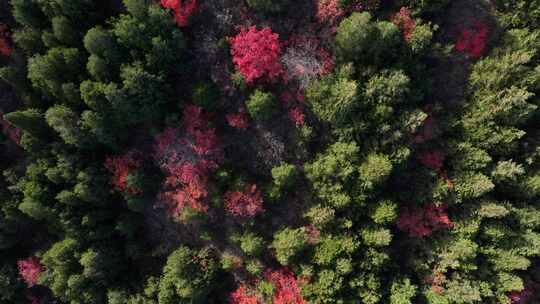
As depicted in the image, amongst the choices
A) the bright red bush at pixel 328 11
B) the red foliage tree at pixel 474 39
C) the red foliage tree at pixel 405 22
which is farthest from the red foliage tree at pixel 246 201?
the red foliage tree at pixel 474 39

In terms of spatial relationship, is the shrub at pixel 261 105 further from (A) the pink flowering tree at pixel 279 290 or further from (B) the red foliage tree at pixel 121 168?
(A) the pink flowering tree at pixel 279 290

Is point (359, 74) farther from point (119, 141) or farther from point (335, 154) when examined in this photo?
point (119, 141)

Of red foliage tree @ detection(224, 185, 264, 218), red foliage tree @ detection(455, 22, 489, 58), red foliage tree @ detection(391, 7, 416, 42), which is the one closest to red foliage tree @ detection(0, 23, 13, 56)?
red foliage tree @ detection(224, 185, 264, 218)

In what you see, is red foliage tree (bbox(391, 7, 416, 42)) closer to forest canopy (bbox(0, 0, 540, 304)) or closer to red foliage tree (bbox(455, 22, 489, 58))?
forest canopy (bbox(0, 0, 540, 304))

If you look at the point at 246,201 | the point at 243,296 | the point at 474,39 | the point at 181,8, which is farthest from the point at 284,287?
the point at 474,39

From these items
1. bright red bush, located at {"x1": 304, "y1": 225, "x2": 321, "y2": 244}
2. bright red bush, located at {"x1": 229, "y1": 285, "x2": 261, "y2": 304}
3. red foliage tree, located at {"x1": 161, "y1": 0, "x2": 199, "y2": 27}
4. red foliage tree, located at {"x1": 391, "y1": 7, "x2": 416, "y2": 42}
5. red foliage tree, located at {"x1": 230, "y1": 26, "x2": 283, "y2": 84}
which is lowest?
bright red bush, located at {"x1": 229, "y1": 285, "x2": 261, "y2": 304}

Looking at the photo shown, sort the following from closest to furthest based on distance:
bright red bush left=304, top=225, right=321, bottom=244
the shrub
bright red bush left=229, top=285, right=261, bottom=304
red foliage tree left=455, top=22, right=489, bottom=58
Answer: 1. the shrub
2. red foliage tree left=455, top=22, right=489, bottom=58
3. bright red bush left=304, top=225, right=321, bottom=244
4. bright red bush left=229, top=285, right=261, bottom=304

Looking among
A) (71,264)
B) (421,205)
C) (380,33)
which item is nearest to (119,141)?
(71,264)
